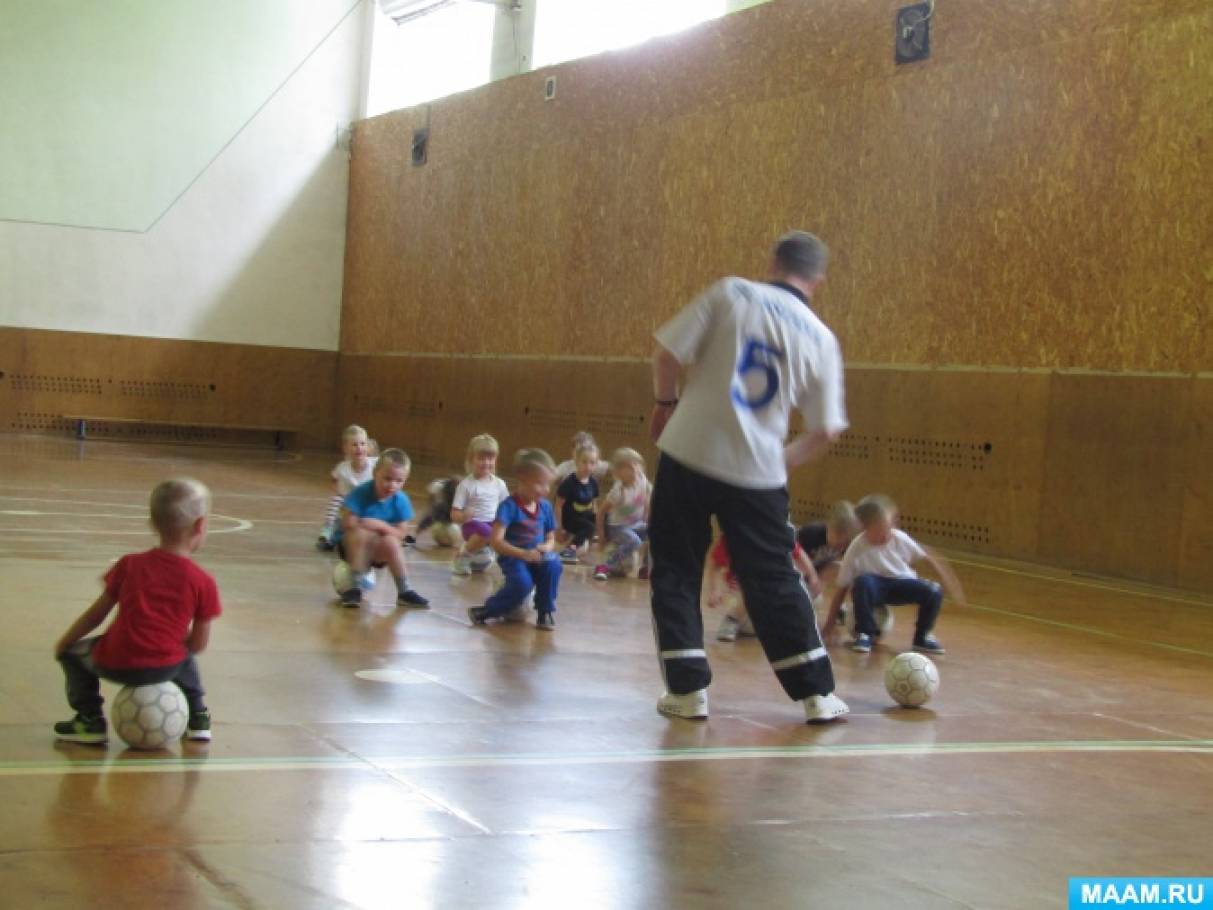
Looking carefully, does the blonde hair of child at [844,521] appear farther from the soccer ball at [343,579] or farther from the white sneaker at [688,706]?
the white sneaker at [688,706]

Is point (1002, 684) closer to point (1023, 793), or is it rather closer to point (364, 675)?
point (1023, 793)

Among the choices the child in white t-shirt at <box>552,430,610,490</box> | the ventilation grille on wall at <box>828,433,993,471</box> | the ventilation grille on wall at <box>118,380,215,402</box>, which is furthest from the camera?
the ventilation grille on wall at <box>118,380,215,402</box>

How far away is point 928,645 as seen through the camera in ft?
28.4

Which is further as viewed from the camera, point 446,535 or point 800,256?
point 446,535

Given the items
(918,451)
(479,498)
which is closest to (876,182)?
(918,451)

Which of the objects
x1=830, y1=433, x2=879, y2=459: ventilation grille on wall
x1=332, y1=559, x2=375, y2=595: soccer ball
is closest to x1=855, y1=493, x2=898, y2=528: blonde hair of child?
x1=332, y1=559, x2=375, y2=595: soccer ball

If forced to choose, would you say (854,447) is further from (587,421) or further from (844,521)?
(844,521)

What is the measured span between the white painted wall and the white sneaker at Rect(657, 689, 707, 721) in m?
21.3

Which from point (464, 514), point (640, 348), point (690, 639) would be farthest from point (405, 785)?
point (640, 348)

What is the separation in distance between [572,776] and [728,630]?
361cm

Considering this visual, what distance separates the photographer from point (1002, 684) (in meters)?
7.68

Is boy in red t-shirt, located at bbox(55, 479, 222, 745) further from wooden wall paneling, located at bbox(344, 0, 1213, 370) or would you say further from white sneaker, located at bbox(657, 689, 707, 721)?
wooden wall paneling, located at bbox(344, 0, 1213, 370)

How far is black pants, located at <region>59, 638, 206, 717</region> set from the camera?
5191mm

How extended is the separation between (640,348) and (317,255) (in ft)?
31.5
